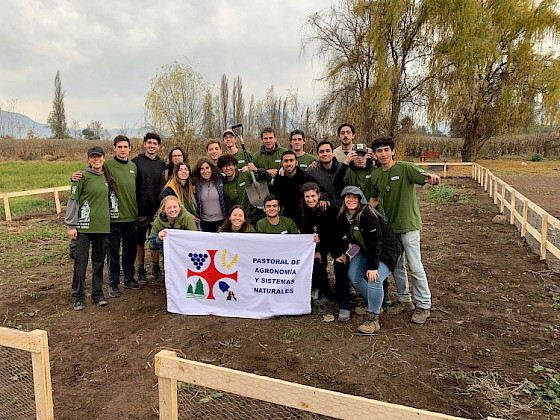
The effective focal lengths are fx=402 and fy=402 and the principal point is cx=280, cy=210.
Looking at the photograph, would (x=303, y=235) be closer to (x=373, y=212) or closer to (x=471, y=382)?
(x=373, y=212)

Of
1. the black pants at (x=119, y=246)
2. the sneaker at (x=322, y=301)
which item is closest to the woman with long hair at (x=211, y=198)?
the black pants at (x=119, y=246)

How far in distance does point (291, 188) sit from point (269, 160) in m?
0.83

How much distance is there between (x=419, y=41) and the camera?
2228cm

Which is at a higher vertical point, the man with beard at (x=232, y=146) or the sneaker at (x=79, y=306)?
the man with beard at (x=232, y=146)

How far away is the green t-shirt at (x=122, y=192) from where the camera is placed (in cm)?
549

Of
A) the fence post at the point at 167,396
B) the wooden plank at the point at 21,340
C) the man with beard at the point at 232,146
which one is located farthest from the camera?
the man with beard at the point at 232,146

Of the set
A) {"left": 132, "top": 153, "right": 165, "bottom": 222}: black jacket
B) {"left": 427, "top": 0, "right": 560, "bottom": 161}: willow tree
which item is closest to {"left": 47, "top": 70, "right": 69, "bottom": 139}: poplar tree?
{"left": 427, "top": 0, "right": 560, "bottom": 161}: willow tree

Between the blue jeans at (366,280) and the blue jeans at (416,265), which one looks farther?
the blue jeans at (416,265)

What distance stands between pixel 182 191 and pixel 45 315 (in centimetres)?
236

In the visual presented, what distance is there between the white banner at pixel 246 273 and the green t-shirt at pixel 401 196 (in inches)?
40.5

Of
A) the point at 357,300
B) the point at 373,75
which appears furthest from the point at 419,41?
the point at 357,300

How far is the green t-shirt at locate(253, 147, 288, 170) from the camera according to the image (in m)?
5.98

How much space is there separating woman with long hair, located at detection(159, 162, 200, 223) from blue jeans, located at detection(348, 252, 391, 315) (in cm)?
226

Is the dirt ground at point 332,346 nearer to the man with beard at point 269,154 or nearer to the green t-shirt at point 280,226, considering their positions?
the green t-shirt at point 280,226
